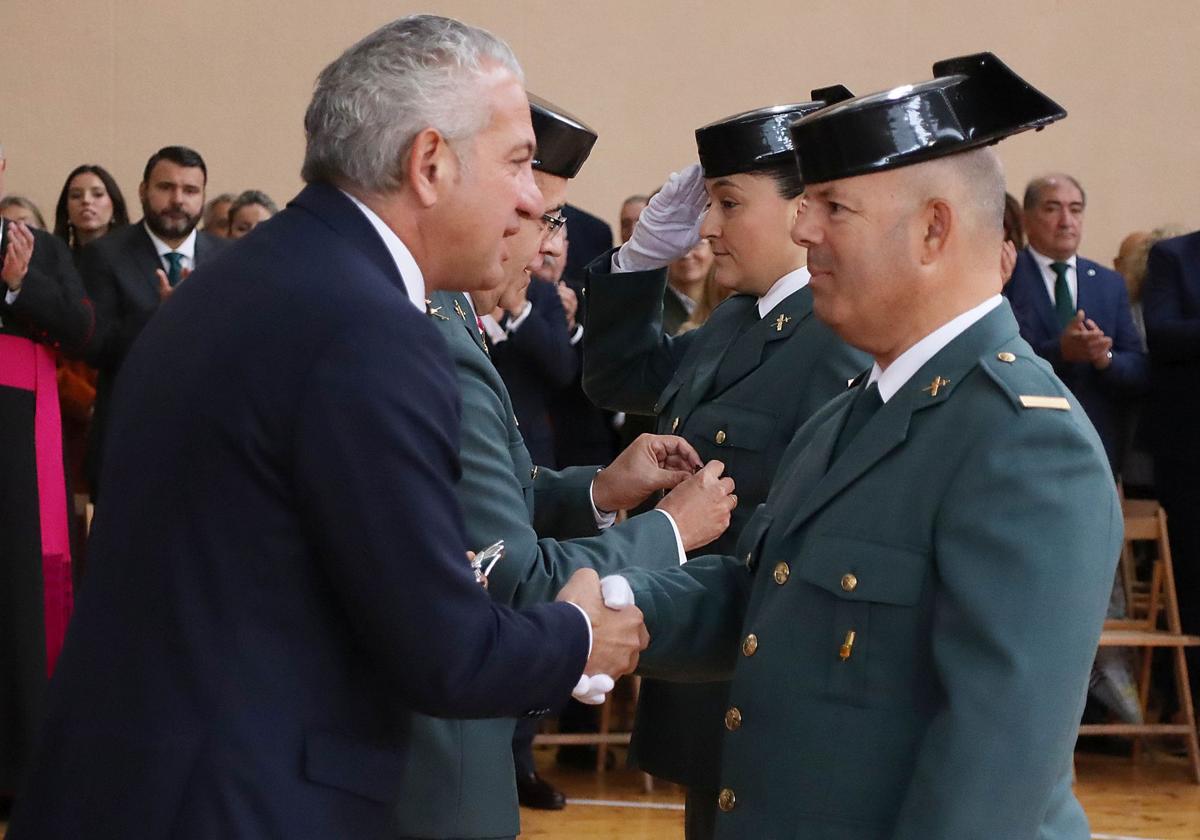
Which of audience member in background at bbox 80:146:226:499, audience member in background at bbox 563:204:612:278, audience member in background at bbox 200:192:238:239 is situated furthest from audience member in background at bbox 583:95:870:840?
audience member in background at bbox 200:192:238:239

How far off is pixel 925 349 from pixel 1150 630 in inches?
162

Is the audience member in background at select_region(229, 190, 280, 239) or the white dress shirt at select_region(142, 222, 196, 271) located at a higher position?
the audience member in background at select_region(229, 190, 280, 239)

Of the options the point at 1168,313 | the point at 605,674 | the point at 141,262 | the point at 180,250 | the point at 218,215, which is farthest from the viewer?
the point at 218,215

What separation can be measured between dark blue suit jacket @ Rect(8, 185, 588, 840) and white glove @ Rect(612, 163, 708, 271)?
129 cm

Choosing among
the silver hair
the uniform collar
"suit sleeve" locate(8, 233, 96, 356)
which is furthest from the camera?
"suit sleeve" locate(8, 233, 96, 356)

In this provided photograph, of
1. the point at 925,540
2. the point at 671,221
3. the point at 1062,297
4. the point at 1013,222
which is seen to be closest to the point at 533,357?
the point at 1013,222

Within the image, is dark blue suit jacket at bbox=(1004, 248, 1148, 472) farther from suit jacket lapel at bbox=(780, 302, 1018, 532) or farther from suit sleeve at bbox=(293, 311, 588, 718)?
suit sleeve at bbox=(293, 311, 588, 718)

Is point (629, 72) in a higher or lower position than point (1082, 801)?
higher

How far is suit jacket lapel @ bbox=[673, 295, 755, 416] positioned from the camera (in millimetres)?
2736

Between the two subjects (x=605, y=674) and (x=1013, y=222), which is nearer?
(x=605, y=674)

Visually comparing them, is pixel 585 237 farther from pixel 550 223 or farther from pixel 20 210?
pixel 550 223

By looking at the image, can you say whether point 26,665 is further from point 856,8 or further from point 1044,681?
point 856,8

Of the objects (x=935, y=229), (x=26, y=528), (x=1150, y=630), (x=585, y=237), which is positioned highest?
(x=935, y=229)

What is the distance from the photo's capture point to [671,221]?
2.94 meters
